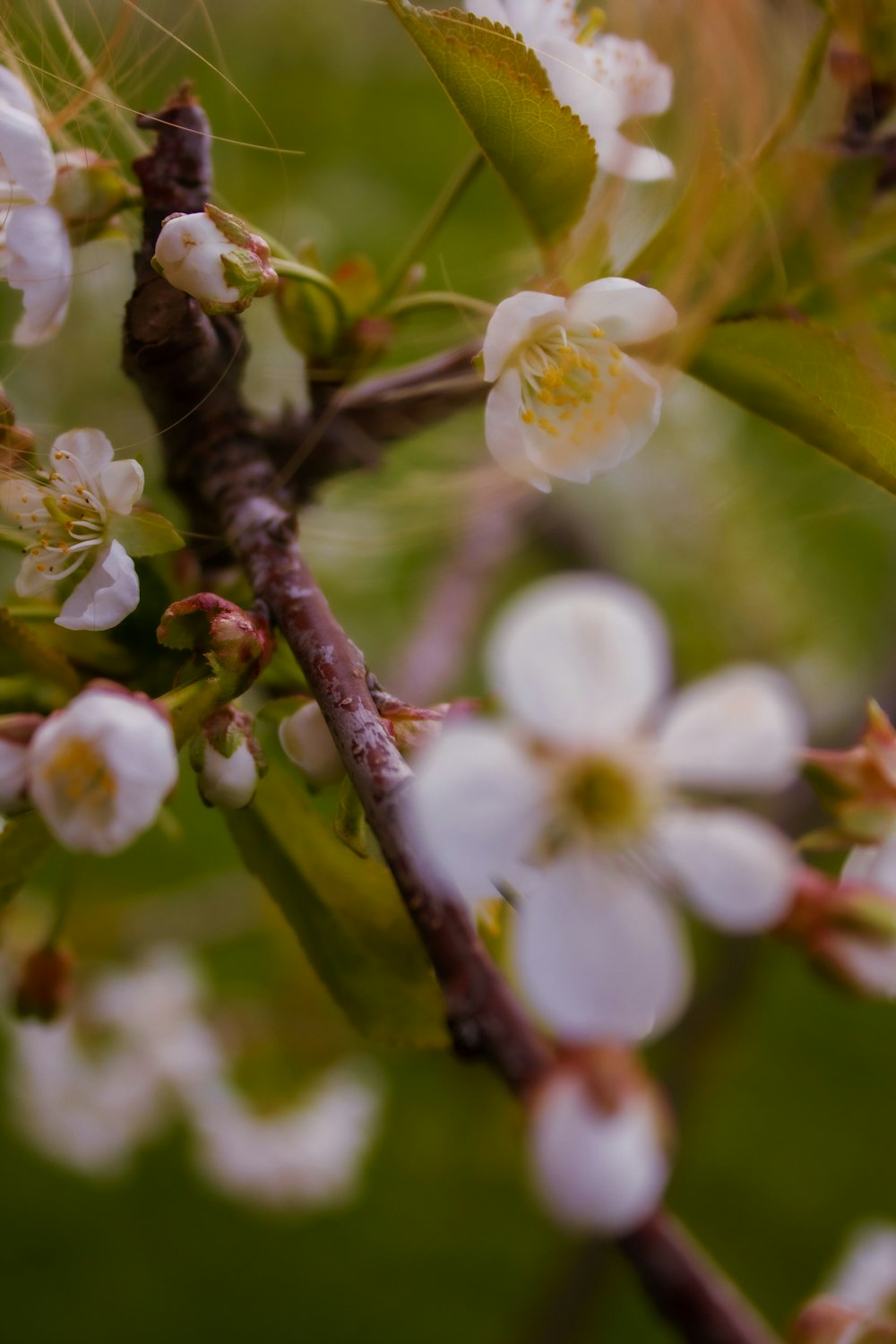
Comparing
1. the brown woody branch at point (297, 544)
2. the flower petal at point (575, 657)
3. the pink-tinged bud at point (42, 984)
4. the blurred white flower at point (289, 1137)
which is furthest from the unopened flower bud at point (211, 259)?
the blurred white flower at point (289, 1137)

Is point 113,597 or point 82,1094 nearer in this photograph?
point 113,597

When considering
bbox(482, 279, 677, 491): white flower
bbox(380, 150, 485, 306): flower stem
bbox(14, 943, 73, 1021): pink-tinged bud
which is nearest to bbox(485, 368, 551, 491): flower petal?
bbox(482, 279, 677, 491): white flower

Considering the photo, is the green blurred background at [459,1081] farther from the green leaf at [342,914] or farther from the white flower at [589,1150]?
the white flower at [589,1150]

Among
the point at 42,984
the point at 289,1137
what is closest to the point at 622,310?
the point at 42,984

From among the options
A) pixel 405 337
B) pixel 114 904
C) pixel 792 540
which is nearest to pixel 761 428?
pixel 792 540

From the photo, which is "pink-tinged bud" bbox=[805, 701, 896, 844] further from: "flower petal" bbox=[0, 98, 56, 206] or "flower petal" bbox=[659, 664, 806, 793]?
"flower petal" bbox=[0, 98, 56, 206]

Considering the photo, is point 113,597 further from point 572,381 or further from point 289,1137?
point 289,1137
